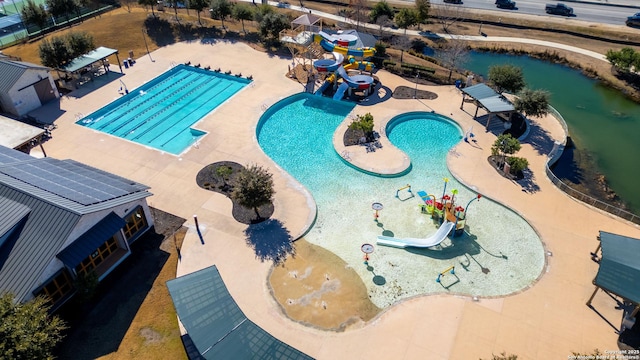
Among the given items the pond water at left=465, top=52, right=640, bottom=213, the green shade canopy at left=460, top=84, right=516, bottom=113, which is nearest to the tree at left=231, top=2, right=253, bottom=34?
the pond water at left=465, top=52, right=640, bottom=213

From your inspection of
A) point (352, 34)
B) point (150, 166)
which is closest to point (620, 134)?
point (352, 34)

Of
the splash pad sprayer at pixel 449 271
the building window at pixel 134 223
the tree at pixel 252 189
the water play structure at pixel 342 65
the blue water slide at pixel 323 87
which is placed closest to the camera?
the splash pad sprayer at pixel 449 271

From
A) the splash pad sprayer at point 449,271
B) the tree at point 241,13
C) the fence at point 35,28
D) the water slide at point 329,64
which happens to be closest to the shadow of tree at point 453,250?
the splash pad sprayer at point 449,271

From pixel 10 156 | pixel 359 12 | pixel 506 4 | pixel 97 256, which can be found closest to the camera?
pixel 97 256

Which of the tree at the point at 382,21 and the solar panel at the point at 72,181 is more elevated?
the tree at the point at 382,21

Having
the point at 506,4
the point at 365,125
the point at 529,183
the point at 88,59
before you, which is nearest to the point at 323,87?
the point at 365,125

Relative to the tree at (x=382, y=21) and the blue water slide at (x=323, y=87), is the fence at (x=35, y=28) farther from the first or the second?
the tree at (x=382, y=21)

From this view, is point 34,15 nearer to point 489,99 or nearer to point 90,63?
point 90,63
